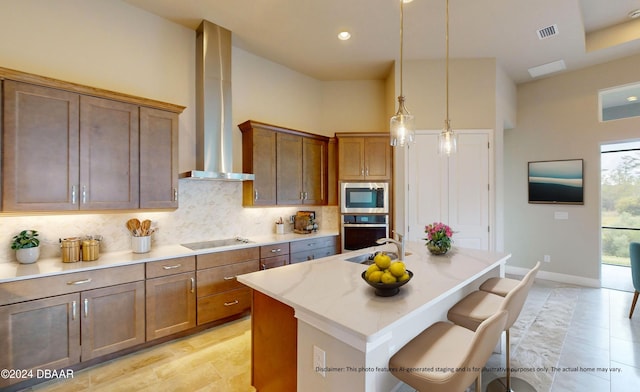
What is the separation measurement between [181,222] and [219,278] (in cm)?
85

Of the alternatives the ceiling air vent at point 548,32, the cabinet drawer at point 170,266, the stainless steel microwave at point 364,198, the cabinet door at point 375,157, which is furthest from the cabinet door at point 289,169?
the ceiling air vent at point 548,32

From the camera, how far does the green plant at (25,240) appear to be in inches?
88.4

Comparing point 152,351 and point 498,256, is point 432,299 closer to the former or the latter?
point 498,256

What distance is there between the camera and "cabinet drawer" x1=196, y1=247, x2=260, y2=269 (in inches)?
112

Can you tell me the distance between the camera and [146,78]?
3.04m

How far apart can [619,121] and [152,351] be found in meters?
6.75

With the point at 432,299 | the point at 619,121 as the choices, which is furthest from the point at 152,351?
the point at 619,121

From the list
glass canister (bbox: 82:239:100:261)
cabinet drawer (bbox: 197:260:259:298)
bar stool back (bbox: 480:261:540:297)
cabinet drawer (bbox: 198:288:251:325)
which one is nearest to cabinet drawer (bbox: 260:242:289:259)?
cabinet drawer (bbox: 197:260:259:298)

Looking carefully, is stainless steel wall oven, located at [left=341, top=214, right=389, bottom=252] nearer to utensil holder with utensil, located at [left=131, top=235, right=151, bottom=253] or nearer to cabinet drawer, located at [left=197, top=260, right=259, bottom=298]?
cabinet drawer, located at [left=197, top=260, right=259, bottom=298]

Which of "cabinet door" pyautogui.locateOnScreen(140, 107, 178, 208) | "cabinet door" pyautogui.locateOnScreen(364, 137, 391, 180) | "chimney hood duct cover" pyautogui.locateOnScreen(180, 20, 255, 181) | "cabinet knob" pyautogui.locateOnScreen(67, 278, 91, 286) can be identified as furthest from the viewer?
"cabinet door" pyautogui.locateOnScreen(364, 137, 391, 180)

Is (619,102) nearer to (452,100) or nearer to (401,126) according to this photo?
(452,100)

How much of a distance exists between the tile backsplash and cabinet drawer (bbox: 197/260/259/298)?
637 millimetres

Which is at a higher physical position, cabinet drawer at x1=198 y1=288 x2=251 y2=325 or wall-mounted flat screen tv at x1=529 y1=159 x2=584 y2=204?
wall-mounted flat screen tv at x1=529 y1=159 x2=584 y2=204

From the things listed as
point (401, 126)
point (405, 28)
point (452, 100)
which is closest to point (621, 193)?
point (452, 100)
